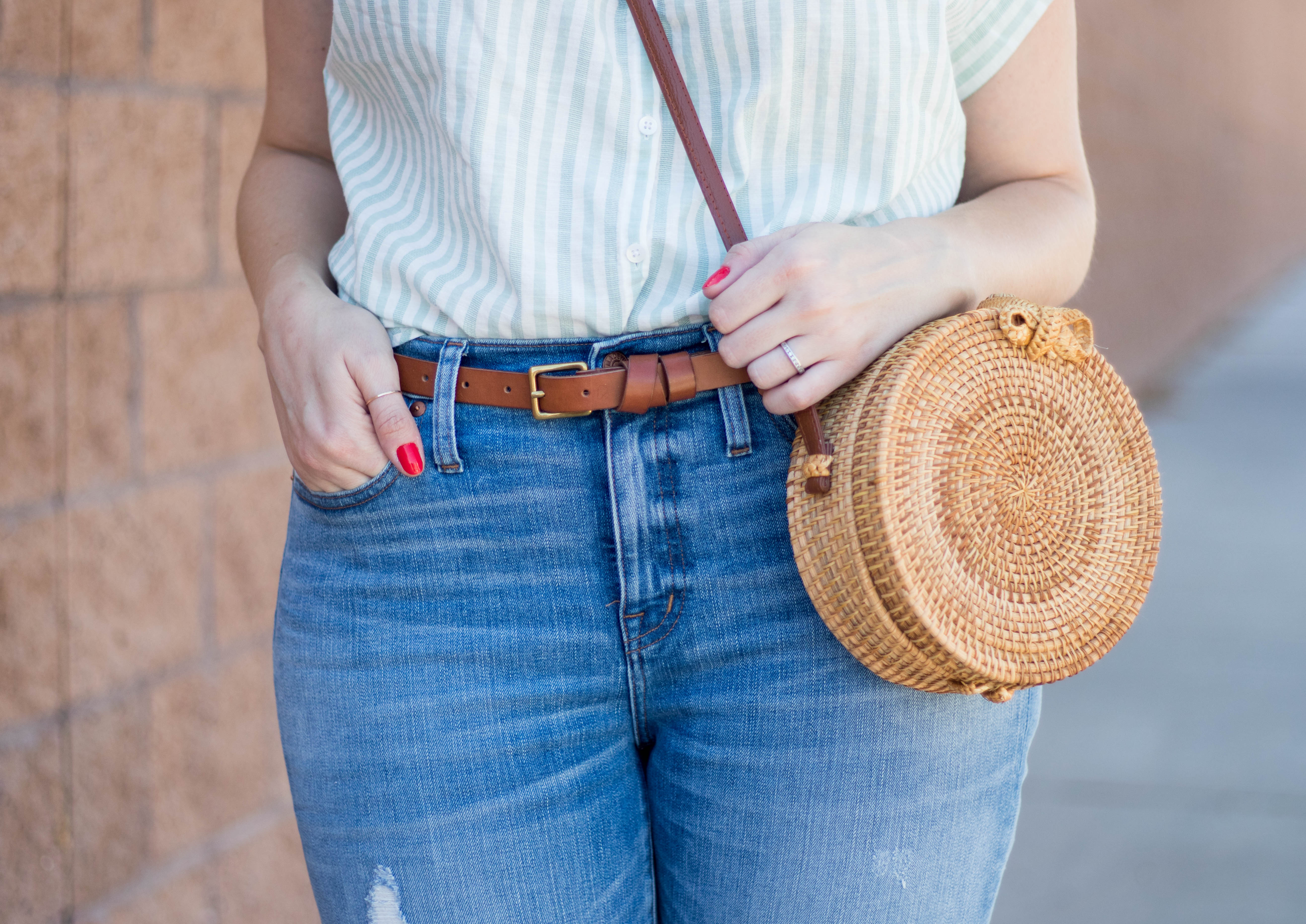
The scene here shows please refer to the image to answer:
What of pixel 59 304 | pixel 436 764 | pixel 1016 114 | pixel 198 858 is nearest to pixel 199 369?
pixel 59 304

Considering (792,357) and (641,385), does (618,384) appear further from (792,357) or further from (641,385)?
(792,357)

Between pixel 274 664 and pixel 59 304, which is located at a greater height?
pixel 59 304

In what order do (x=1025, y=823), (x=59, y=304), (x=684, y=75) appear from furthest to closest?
(x=1025, y=823), (x=59, y=304), (x=684, y=75)

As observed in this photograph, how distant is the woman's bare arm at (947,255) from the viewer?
3.08ft

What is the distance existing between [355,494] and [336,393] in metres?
0.09

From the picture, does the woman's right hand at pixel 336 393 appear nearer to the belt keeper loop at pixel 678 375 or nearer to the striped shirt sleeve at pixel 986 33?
the belt keeper loop at pixel 678 375

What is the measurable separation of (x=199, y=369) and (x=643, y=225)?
1.37 metres

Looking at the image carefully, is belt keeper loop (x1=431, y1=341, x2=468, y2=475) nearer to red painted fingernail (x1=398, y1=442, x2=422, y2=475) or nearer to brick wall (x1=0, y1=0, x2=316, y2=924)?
red painted fingernail (x1=398, y1=442, x2=422, y2=475)

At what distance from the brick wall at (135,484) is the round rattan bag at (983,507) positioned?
1398mm

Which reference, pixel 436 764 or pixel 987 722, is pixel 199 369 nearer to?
pixel 436 764

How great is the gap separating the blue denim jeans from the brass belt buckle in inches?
0.6

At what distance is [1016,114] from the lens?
3.86 ft

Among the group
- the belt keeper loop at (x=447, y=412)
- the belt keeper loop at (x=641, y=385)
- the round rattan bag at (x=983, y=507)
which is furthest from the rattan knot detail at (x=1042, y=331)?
the belt keeper loop at (x=447, y=412)

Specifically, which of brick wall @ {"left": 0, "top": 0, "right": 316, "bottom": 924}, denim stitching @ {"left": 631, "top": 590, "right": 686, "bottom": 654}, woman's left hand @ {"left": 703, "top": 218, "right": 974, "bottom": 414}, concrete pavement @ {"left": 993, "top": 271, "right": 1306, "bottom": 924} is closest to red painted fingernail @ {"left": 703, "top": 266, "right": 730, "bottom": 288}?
woman's left hand @ {"left": 703, "top": 218, "right": 974, "bottom": 414}
